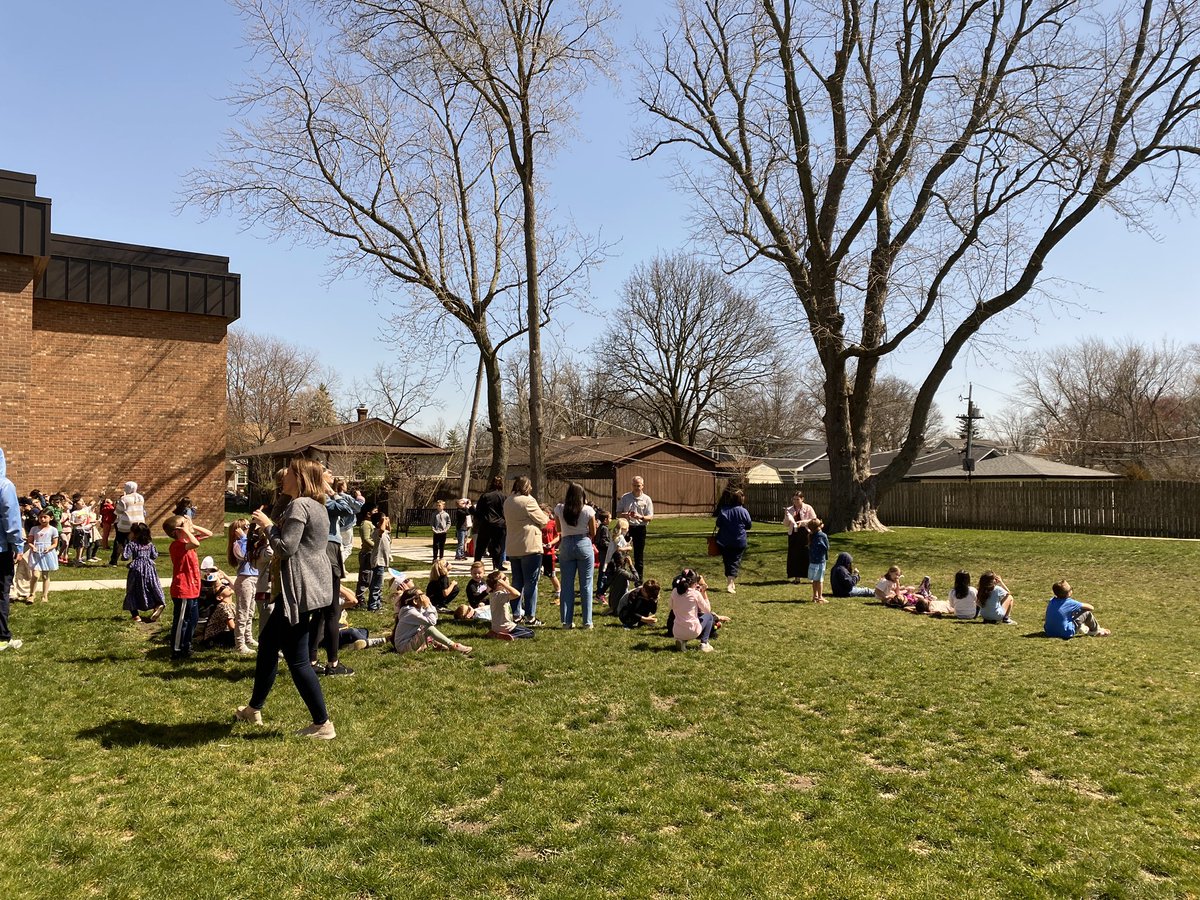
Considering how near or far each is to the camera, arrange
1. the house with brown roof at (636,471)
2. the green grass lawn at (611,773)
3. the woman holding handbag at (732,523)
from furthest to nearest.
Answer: the house with brown roof at (636,471), the woman holding handbag at (732,523), the green grass lawn at (611,773)

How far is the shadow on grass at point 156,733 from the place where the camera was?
5.53 metres

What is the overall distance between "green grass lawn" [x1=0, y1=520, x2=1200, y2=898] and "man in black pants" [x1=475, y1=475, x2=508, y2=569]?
4372mm

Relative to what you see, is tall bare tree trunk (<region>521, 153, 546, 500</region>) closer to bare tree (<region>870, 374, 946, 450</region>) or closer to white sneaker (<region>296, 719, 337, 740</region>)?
white sneaker (<region>296, 719, 337, 740</region>)

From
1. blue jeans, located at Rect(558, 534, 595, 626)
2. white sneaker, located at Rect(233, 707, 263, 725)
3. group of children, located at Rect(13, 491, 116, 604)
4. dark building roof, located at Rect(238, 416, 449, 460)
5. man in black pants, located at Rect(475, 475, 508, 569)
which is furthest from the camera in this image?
dark building roof, located at Rect(238, 416, 449, 460)

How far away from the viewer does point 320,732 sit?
568 cm

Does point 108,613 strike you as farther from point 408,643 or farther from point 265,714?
point 265,714

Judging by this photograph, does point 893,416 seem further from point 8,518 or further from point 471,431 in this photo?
point 8,518

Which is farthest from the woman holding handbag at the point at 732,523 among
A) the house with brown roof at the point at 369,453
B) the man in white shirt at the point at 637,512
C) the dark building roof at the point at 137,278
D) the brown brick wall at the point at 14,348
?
the house with brown roof at the point at 369,453

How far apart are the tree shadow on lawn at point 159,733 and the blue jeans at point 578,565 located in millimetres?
4365

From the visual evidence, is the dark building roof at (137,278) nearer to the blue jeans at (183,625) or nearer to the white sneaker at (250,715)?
the blue jeans at (183,625)

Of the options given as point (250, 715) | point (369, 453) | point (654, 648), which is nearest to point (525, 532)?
point (654, 648)

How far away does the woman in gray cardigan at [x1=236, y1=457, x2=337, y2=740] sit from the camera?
17.6 ft

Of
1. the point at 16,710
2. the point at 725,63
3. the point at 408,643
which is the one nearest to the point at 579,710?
the point at 408,643

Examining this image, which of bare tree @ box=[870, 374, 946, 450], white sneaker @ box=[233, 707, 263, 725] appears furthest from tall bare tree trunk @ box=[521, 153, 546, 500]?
bare tree @ box=[870, 374, 946, 450]
